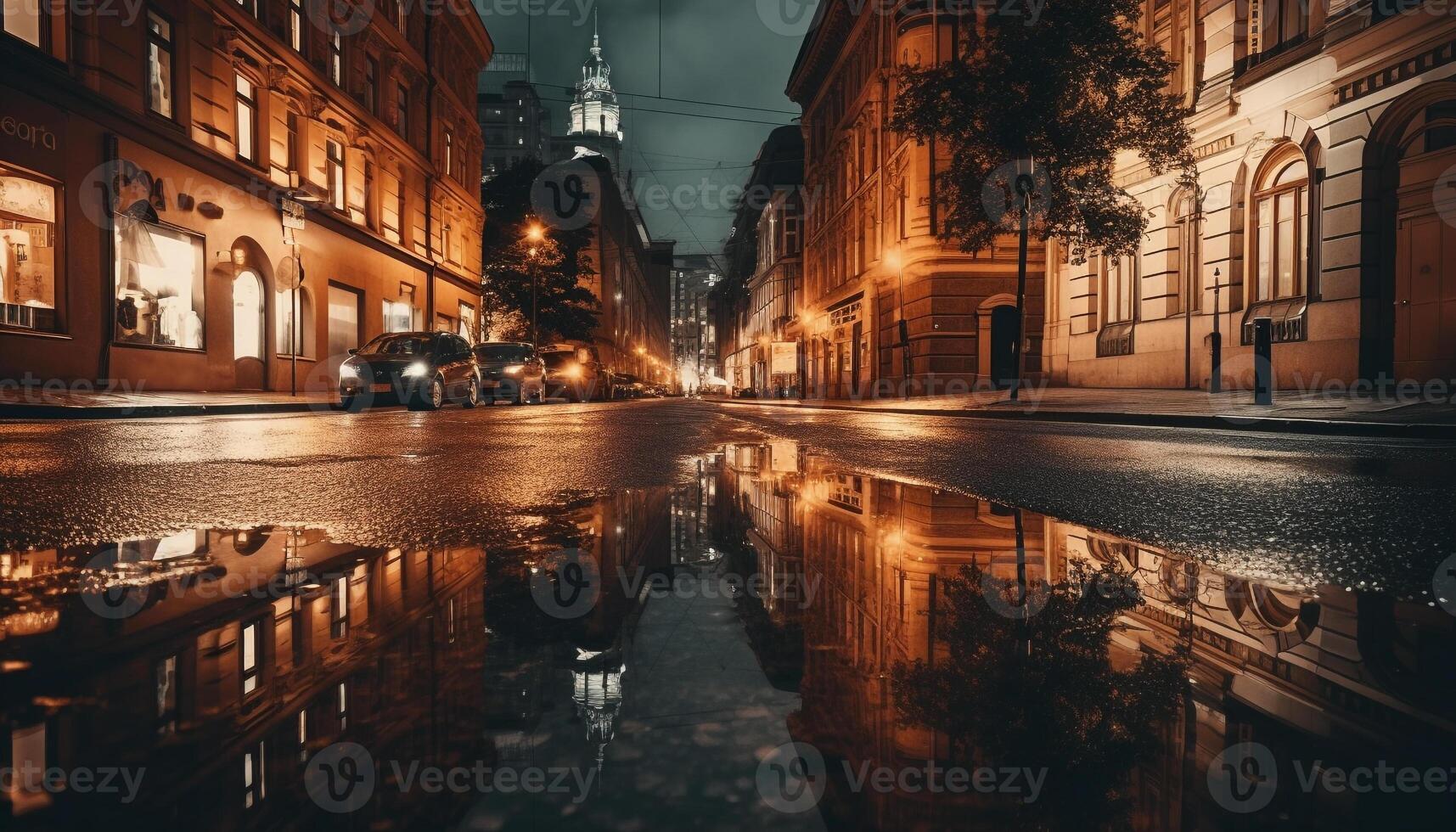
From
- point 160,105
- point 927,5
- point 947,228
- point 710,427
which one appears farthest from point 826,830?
point 927,5

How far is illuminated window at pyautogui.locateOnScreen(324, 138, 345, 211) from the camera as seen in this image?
2431 centimetres

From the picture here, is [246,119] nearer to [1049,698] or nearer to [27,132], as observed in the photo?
[27,132]

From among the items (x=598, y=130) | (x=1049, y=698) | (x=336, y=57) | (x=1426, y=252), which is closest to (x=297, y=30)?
(x=336, y=57)

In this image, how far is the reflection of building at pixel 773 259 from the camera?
183 feet

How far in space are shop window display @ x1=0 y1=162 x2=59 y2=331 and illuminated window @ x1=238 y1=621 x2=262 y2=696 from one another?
1595cm

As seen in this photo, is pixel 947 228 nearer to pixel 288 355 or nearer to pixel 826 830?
pixel 288 355

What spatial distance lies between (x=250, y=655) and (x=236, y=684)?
17 cm

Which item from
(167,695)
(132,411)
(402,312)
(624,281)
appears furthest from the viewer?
(624,281)

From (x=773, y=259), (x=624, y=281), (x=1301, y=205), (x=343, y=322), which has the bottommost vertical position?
(x=343, y=322)

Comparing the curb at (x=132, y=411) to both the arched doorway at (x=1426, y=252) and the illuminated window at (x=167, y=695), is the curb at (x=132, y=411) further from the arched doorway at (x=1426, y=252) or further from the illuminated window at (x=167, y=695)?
the arched doorway at (x=1426, y=252)

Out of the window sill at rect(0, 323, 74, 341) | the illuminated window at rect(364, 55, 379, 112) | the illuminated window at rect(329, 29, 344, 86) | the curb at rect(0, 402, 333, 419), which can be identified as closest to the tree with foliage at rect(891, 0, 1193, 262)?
the curb at rect(0, 402, 333, 419)

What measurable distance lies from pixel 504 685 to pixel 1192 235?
22289 millimetres

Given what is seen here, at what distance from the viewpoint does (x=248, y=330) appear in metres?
20.5

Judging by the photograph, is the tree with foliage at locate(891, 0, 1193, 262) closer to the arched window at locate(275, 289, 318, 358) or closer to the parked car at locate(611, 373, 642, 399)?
the arched window at locate(275, 289, 318, 358)
